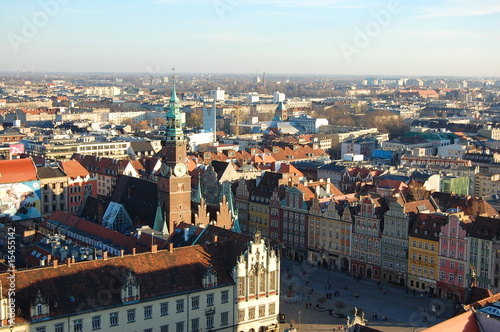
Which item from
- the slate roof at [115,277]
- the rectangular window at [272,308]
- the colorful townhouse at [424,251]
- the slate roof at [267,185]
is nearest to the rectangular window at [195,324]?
the slate roof at [115,277]

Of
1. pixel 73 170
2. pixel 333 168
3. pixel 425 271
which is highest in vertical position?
pixel 333 168

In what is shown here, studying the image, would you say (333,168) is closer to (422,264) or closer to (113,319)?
(422,264)

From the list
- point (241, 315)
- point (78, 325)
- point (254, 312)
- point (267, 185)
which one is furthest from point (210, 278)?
point (267, 185)

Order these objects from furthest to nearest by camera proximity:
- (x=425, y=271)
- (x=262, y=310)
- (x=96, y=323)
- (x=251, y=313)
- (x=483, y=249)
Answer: (x=425, y=271) < (x=483, y=249) < (x=262, y=310) < (x=251, y=313) < (x=96, y=323)

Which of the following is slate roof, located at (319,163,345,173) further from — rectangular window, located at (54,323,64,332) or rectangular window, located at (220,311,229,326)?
rectangular window, located at (54,323,64,332)

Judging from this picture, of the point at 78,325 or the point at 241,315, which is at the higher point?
the point at 78,325

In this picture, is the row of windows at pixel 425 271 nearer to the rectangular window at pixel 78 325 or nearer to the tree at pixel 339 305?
the tree at pixel 339 305

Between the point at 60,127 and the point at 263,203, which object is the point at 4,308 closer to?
the point at 263,203
